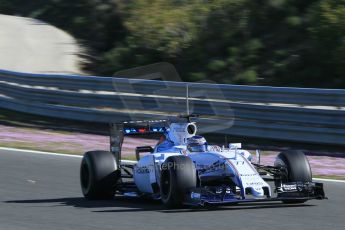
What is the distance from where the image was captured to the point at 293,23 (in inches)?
856

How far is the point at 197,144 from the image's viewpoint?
911cm

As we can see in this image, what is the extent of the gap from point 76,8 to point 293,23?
1069 centimetres

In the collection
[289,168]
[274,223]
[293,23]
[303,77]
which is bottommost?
[274,223]

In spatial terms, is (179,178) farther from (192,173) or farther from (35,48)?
(35,48)

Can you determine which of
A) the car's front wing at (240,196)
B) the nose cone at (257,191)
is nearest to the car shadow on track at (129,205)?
the car's front wing at (240,196)

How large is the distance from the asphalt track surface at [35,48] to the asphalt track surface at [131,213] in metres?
13.9

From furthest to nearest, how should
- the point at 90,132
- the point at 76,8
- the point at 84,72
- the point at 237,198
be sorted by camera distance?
1. the point at 76,8
2. the point at 84,72
3. the point at 90,132
4. the point at 237,198

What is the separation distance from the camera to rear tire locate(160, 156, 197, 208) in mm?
8195

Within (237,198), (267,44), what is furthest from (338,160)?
(267,44)

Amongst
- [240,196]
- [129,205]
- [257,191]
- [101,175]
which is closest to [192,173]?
[240,196]

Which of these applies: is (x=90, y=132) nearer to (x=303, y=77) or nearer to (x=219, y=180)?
(x=303, y=77)

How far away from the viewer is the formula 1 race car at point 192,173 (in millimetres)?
8250

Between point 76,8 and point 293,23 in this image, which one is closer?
point 293,23

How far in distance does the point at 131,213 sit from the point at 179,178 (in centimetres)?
67
